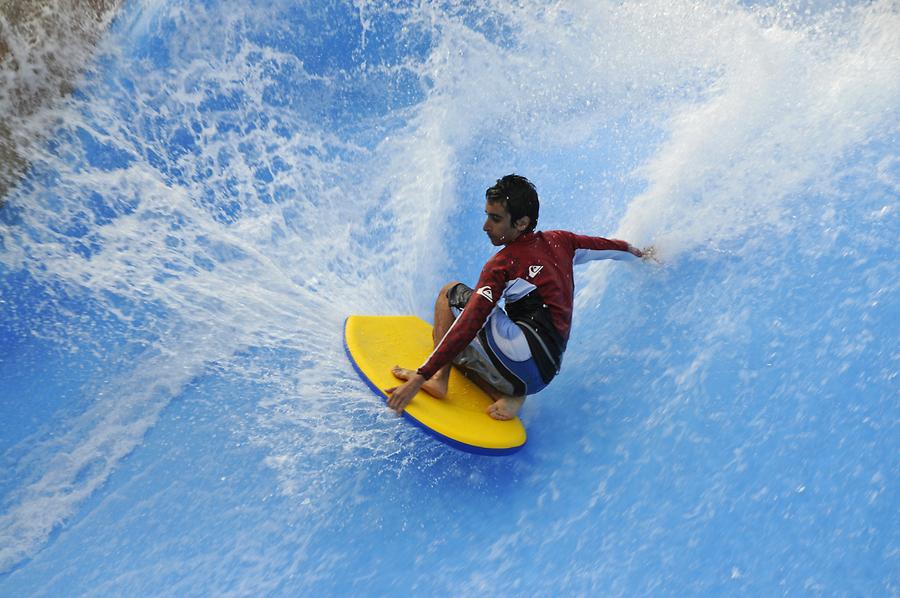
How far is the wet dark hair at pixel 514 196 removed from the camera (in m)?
2.73

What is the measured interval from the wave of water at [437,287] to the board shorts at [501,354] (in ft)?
1.02

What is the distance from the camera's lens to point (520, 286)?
9.12 ft

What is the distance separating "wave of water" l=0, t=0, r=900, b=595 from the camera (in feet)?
8.59

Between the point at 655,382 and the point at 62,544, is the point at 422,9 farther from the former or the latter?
the point at 62,544

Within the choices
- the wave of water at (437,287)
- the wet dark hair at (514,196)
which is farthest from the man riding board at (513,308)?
the wave of water at (437,287)

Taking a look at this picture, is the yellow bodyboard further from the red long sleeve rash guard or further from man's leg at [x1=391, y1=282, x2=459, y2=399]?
the red long sleeve rash guard

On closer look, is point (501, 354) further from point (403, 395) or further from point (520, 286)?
point (403, 395)

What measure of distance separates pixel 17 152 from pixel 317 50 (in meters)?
1.98

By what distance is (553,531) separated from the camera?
2678 mm

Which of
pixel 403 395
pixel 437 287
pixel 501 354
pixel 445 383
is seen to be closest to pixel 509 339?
pixel 501 354

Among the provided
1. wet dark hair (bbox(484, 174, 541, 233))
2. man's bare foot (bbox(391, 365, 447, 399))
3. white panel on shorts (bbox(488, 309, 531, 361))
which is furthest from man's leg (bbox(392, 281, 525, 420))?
wet dark hair (bbox(484, 174, 541, 233))

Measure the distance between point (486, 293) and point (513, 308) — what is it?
0.71 ft

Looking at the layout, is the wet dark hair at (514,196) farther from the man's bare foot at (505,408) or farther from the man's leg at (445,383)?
the man's bare foot at (505,408)

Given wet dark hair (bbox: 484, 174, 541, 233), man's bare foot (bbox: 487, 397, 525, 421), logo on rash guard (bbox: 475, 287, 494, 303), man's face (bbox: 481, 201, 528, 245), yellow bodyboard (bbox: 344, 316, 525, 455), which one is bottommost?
yellow bodyboard (bbox: 344, 316, 525, 455)
